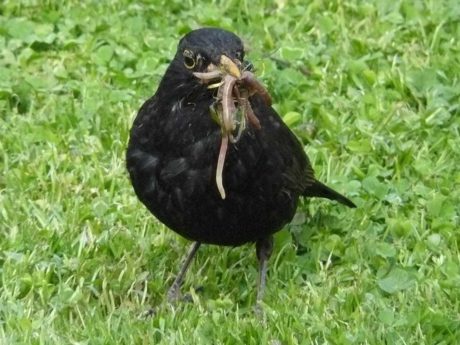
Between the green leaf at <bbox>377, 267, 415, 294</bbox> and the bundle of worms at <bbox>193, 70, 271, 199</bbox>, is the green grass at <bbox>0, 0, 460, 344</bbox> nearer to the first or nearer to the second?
the green leaf at <bbox>377, 267, 415, 294</bbox>

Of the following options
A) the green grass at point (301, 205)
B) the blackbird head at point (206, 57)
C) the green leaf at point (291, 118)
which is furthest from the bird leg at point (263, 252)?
the green leaf at point (291, 118)

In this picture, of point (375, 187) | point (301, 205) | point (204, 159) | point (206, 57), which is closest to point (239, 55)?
point (206, 57)

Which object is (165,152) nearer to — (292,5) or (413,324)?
(413,324)

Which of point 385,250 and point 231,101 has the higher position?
point 231,101

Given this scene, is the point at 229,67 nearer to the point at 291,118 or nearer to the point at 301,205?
the point at 301,205

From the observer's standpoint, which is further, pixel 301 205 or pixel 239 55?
pixel 301 205

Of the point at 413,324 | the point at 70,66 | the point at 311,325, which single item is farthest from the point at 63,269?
the point at 70,66
